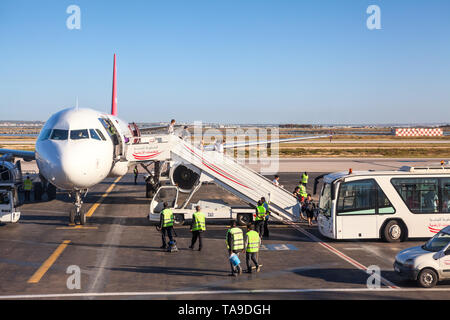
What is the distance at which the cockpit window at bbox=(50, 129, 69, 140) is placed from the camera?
23.8 m

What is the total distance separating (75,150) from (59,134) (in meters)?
1.50

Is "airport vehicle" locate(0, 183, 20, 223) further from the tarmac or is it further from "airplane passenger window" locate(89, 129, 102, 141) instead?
"airplane passenger window" locate(89, 129, 102, 141)

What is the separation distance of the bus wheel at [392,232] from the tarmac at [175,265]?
1.38 feet

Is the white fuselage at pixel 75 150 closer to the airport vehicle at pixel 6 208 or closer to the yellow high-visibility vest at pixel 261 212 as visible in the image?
the airport vehicle at pixel 6 208

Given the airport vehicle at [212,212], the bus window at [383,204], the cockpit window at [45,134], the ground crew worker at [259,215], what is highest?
the cockpit window at [45,134]

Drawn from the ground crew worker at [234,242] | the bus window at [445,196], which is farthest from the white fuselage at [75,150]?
the bus window at [445,196]

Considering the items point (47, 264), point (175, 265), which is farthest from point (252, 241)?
point (47, 264)

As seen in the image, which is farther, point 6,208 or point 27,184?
point 27,184

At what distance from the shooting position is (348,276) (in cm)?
1611

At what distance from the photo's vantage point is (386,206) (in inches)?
850

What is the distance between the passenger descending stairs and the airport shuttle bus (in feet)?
13.5

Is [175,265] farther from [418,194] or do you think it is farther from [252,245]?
[418,194]

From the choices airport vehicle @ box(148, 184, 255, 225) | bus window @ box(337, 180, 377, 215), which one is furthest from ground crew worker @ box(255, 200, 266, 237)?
airport vehicle @ box(148, 184, 255, 225)

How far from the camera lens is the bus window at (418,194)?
21781 mm
